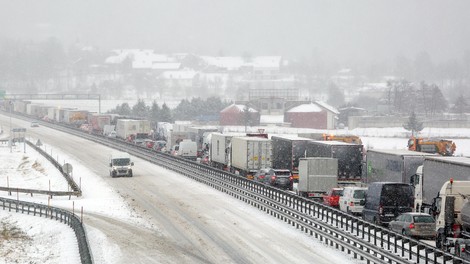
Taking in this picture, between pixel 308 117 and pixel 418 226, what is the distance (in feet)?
422

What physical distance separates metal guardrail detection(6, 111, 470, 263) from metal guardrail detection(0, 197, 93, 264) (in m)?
10.6

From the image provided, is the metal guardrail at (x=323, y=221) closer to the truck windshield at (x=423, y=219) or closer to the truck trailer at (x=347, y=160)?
the truck windshield at (x=423, y=219)

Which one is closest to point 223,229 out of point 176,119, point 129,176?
point 129,176

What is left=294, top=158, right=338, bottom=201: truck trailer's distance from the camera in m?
49.4

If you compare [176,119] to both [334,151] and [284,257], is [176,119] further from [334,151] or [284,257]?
[284,257]

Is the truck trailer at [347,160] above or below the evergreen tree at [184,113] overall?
below

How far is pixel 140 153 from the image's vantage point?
9012 centimetres

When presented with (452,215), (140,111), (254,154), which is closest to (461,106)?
(140,111)

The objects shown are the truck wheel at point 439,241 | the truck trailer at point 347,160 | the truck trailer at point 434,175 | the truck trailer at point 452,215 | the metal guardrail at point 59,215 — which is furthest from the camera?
the truck trailer at point 347,160

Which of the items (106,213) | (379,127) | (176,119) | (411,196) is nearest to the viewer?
(411,196)

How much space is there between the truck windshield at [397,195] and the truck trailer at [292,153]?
65.7 feet

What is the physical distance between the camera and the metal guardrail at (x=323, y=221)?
29.6 metres

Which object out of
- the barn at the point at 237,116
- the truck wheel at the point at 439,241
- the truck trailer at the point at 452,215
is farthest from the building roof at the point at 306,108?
the truck wheel at the point at 439,241

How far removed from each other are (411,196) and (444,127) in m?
121
